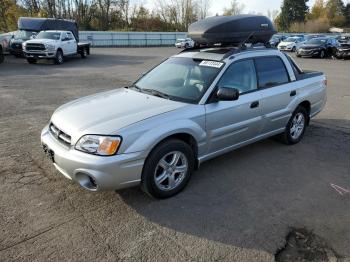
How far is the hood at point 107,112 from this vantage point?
12.0 ft

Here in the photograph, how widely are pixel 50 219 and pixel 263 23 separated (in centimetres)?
415

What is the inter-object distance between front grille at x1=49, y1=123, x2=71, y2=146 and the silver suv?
1 centimetres

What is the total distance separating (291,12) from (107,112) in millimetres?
90842

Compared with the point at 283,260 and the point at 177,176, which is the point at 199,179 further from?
the point at 283,260

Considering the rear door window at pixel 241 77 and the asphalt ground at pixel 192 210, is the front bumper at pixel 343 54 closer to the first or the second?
the asphalt ground at pixel 192 210

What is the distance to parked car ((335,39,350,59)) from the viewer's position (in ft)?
86.2

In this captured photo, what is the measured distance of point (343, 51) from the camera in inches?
1036

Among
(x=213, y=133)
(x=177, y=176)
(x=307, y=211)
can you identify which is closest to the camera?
(x=307, y=211)

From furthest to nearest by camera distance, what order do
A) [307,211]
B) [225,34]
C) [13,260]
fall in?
1. [225,34]
2. [307,211]
3. [13,260]

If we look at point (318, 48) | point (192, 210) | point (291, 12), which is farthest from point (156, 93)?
point (291, 12)

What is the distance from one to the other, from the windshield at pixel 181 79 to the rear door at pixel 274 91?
880mm

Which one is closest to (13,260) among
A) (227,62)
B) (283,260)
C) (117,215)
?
(117,215)

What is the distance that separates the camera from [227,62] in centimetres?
463

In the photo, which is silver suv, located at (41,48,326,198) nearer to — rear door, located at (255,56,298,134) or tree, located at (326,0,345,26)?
rear door, located at (255,56,298,134)
